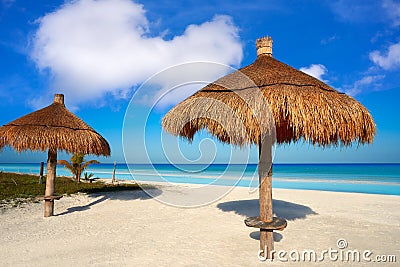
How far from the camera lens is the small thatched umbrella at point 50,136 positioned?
570 cm

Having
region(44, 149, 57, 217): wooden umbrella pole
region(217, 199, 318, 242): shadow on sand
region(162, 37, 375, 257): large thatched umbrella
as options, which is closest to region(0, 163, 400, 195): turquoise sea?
region(217, 199, 318, 242): shadow on sand

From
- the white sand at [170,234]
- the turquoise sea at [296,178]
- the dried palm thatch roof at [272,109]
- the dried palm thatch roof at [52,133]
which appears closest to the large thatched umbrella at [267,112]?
the dried palm thatch roof at [272,109]

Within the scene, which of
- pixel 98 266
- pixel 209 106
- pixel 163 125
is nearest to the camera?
pixel 98 266

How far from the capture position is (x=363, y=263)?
3.49 meters

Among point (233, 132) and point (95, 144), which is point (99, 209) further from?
point (233, 132)

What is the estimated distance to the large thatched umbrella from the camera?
10.8 feet

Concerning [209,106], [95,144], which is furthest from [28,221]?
[209,106]

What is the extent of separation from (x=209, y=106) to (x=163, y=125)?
0.80 metres

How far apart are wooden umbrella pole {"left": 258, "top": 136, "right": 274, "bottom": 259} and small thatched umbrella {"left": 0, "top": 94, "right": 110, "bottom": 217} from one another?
410cm

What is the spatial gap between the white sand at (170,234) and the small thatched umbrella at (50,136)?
3.39 feet

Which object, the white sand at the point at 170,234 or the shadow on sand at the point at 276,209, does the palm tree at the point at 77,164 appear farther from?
the shadow on sand at the point at 276,209

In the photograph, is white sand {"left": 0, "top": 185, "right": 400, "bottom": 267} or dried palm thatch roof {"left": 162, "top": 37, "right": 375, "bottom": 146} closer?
dried palm thatch roof {"left": 162, "top": 37, "right": 375, "bottom": 146}

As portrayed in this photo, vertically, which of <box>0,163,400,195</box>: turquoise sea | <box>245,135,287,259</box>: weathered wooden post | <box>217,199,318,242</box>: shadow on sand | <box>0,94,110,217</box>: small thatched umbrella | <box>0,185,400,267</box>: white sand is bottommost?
<box>0,163,400,195</box>: turquoise sea

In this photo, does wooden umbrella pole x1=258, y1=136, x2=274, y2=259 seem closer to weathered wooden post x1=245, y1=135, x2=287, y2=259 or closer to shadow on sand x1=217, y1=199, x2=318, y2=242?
weathered wooden post x1=245, y1=135, x2=287, y2=259
